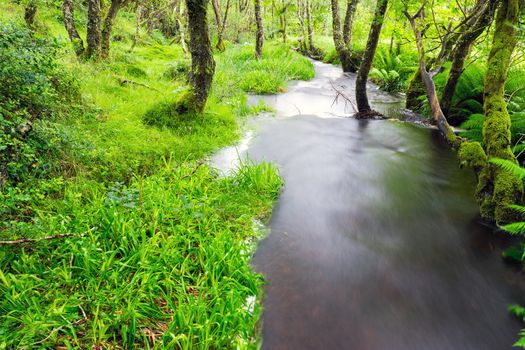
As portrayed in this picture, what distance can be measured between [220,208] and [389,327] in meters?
2.33

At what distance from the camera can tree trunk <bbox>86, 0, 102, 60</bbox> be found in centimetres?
786

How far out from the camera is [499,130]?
4672mm

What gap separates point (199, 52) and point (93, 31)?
13.5 ft

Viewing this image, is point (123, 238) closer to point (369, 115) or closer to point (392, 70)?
point (369, 115)

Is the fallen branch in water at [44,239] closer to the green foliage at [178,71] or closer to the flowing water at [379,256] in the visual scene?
the flowing water at [379,256]

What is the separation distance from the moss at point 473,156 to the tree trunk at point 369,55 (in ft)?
10.9

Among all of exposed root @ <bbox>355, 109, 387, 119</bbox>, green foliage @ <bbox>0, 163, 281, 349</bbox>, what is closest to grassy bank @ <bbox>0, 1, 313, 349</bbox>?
green foliage @ <bbox>0, 163, 281, 349</bbox>

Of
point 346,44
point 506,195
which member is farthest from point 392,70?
point 506,195

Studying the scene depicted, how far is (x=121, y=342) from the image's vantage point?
7.79 feet

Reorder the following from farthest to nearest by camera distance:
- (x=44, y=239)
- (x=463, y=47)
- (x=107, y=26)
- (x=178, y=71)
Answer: (x=178, y=71), (x=107, y=26), (x=463, y=47), (x=44, y=239)

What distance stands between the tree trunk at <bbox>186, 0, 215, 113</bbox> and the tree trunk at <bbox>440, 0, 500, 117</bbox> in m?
5.04

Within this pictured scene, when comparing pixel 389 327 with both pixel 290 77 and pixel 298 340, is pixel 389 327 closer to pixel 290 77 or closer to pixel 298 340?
pixel 298 340

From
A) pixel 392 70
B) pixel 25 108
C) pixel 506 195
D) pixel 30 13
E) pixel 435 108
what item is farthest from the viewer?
pixel 392 70

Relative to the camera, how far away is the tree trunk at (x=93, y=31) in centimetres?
786
